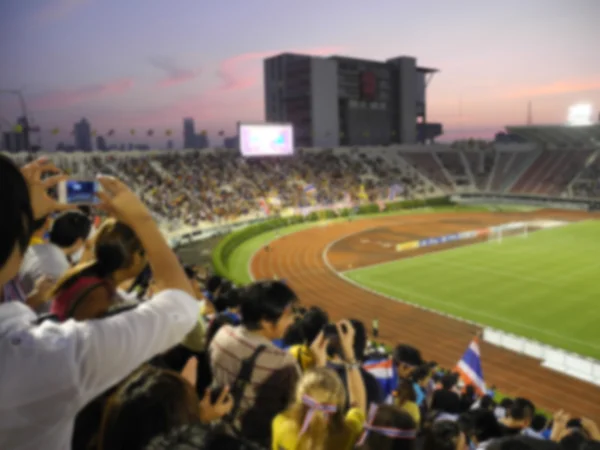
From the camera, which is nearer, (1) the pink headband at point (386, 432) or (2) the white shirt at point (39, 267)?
(1) the pink headband at point (386, 432)

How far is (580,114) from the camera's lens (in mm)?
65812

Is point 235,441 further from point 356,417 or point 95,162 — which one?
point 95,162

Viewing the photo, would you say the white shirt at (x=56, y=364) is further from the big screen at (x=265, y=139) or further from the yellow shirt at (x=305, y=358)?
the big screen at (x=265, y=139)

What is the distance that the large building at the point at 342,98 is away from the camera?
77.6 meters

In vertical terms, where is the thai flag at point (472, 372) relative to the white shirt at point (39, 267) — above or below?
below

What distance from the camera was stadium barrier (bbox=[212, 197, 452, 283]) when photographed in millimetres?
29175

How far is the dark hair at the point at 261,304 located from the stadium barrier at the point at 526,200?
5740 centimetres

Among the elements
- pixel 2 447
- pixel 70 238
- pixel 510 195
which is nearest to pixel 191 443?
pixel 2 447

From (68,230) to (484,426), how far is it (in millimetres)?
5442

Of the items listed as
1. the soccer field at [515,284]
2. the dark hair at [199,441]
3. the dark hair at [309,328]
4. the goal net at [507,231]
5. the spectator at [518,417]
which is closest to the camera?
the dark hair at [199,441]

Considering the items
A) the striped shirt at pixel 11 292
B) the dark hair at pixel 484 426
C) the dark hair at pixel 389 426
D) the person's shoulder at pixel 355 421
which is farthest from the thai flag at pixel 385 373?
the striped shirt at pixel 11 292

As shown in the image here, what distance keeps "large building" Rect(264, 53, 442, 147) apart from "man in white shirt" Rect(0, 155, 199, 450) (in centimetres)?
7751

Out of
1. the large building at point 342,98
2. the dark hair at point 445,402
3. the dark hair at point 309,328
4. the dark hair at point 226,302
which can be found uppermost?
the large building at point 342,98

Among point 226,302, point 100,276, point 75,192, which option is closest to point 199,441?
point 100,276
